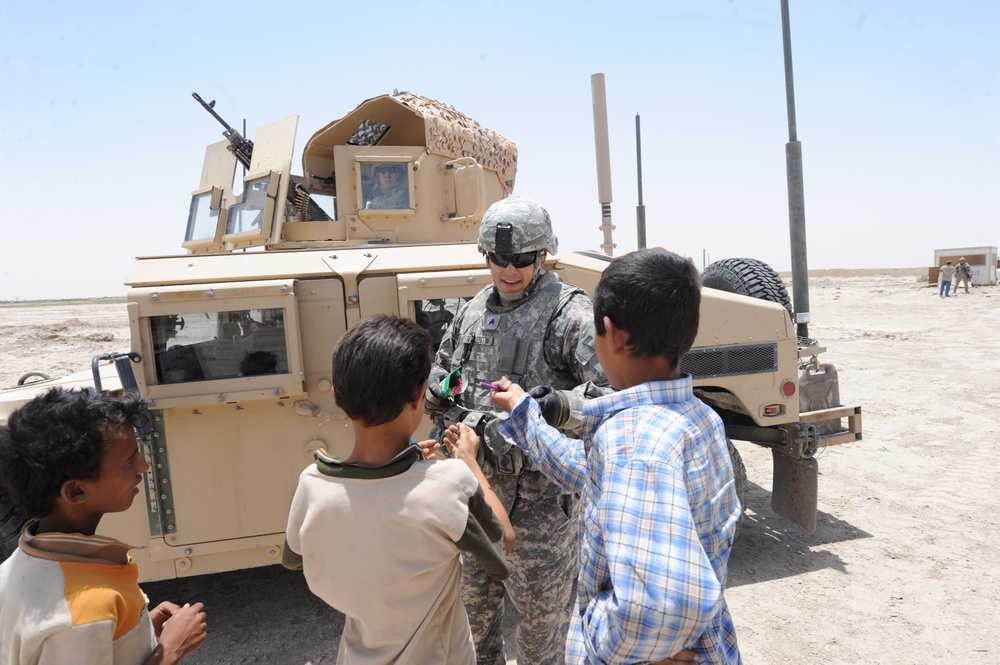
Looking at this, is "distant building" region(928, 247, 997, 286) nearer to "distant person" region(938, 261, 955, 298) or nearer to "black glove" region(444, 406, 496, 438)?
"distant person" region(938, 261, 955, 298)

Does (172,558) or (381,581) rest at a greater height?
(381,581)

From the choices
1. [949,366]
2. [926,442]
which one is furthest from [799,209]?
[949,366]

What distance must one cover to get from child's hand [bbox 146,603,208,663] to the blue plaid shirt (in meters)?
0.90

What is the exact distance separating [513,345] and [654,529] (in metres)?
1.40

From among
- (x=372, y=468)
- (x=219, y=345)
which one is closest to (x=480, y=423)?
(x=372, y=468)

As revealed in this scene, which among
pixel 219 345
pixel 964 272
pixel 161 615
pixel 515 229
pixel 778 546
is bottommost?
pixel 778 546

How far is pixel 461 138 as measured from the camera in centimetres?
511

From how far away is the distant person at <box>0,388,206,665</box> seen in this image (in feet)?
4.19

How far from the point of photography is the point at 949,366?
441 inches

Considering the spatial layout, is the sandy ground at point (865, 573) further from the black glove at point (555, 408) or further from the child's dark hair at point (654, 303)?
the child's dark hair at point (654, 303)

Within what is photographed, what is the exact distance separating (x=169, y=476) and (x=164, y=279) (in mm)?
966

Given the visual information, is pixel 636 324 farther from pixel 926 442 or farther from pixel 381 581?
pixel 926 442

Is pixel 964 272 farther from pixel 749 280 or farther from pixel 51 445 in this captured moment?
pixel 51 445

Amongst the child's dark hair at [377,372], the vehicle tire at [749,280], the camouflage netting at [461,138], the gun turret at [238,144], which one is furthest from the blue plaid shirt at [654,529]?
the gun turret at [238,144]
